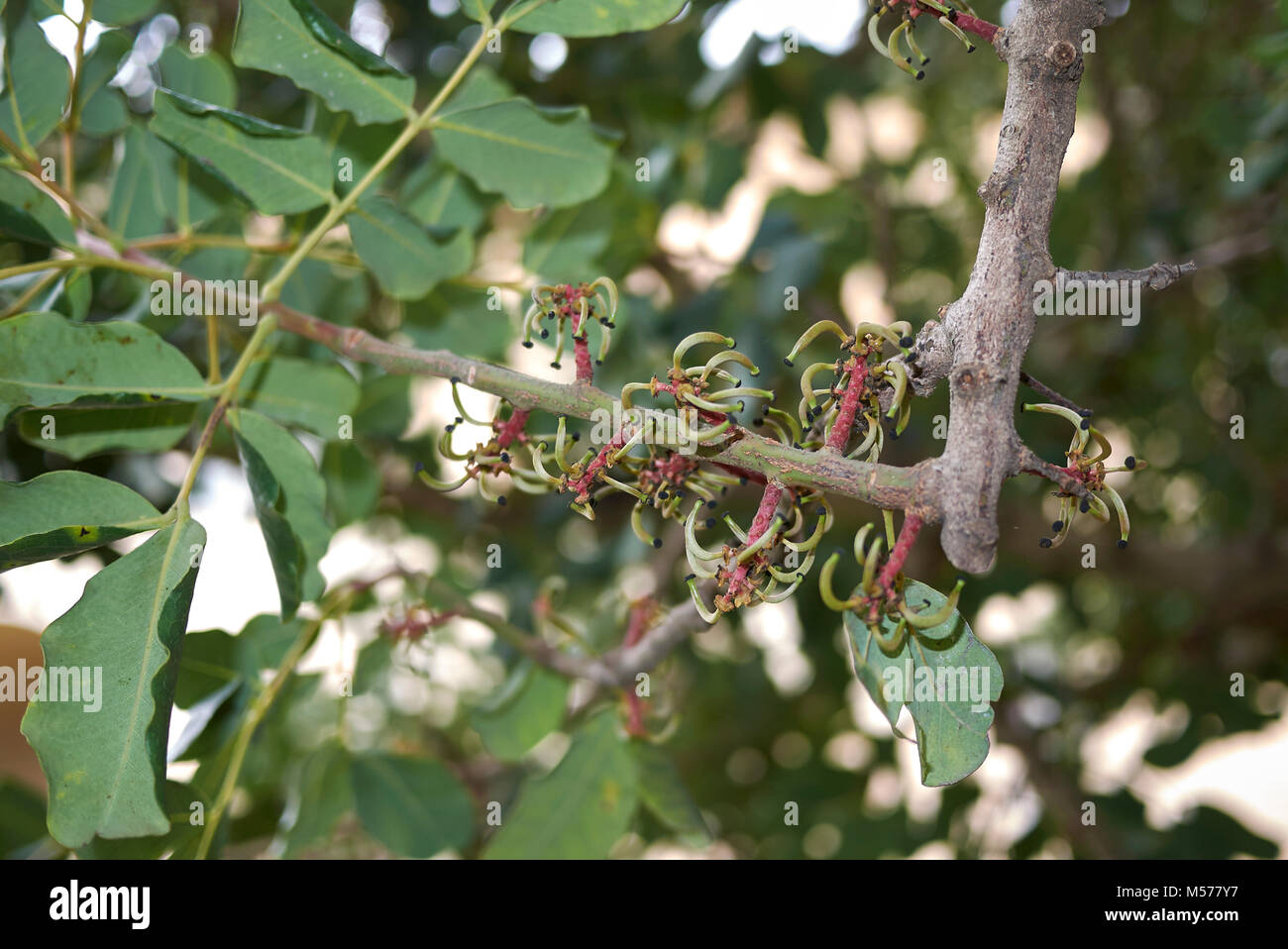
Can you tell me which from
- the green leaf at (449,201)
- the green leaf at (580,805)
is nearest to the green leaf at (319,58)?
the green leaf at (449,201)

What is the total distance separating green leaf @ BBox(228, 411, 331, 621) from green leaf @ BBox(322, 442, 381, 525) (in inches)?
12.7

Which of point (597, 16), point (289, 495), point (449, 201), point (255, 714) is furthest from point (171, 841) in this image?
point (597, 16)

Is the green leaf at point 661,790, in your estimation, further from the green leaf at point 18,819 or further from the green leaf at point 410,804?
A: the green leaf at point 18,819

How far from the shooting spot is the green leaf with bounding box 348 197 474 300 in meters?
0.96

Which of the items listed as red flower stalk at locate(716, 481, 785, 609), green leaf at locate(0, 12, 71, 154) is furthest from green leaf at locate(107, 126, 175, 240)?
red flower stalk at locate(716, 481, 785, 609)

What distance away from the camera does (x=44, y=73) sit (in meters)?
0.95

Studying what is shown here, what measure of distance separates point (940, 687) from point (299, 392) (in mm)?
756

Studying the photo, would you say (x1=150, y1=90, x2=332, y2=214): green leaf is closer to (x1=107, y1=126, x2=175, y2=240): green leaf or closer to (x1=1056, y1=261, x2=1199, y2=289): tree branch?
(x1=107, y1=126, x2=175, y2=240): green leaf

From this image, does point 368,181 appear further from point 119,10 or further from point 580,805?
point 580,805

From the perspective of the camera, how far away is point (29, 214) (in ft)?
2.82

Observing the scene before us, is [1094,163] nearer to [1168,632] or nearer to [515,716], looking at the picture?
[1168,632]

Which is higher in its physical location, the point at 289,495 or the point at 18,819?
the point at 289,495

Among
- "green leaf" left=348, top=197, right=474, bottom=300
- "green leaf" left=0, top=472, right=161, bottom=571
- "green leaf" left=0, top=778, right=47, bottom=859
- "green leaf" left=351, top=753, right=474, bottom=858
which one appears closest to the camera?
"green leaf" left=0, top=472, right=161, bottom=571

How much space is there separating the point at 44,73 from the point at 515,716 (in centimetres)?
89
